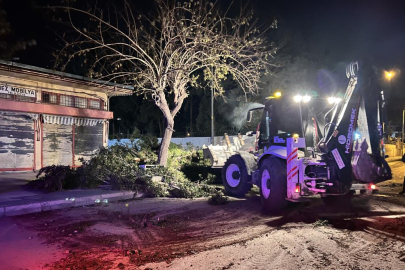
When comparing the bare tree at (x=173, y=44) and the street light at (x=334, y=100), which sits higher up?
the bare tree at (x=173, y=44)

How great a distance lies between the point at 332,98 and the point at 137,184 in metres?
6.48

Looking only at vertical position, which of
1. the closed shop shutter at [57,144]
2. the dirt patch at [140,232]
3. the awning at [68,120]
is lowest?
the dirt patch at [140,232]

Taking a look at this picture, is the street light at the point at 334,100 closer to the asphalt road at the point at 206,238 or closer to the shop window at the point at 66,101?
the asphalt road at the point at 206,238

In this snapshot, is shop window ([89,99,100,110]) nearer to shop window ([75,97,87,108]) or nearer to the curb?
shop window ([75,97,87,108])

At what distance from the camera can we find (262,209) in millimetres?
8227

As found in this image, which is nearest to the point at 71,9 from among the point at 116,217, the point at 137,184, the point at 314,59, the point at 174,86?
the point at 174,86

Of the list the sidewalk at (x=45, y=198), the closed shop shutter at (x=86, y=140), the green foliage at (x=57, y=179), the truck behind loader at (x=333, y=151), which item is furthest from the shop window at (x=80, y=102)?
the truck behind loader at (x=333, y=151)

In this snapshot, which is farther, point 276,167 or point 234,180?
point 234,180

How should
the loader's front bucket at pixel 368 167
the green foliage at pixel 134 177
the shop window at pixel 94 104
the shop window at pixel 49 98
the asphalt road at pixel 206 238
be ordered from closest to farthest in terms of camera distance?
the asphalt road at pixel 206 238, the loader's front bucket at pixel 368 167, the green foliage at pixel 134 177, the shop window at pixel 49 98, the shop window at pixel 94 104

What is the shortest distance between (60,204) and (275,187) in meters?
5.64

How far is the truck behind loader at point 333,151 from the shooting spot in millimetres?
7547

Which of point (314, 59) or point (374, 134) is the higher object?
point (314, 59)

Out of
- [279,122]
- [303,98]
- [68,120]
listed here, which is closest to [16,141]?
[68,120]

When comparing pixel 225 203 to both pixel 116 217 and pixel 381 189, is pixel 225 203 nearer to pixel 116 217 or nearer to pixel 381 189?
pixel 116 217
